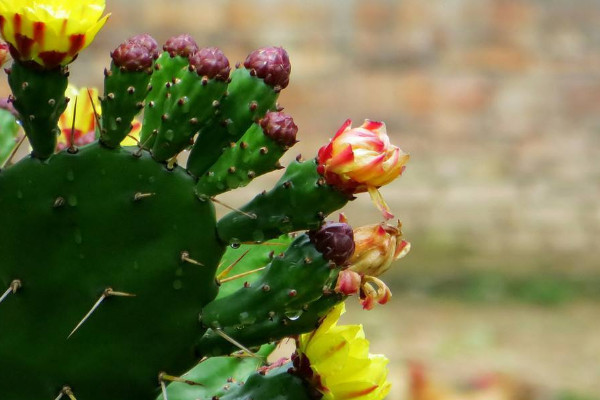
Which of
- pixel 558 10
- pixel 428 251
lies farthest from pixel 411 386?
pixel 558 10

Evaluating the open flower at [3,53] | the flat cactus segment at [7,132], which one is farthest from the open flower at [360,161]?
the flat cactus segment at [7,132]

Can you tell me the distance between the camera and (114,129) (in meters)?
0.97

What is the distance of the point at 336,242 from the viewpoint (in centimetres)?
95

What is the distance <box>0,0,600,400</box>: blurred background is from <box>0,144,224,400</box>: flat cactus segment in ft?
13.8

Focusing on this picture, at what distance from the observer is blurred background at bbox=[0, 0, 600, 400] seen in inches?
212

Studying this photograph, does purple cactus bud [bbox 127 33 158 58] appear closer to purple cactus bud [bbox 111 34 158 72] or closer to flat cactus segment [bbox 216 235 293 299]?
purple cactus bud [bbox 111 34 158 72]

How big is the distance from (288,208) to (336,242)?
56 mm

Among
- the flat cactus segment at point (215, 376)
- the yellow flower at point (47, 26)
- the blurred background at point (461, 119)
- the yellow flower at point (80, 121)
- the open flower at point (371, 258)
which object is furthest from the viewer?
the blurred background at point (461, 119)

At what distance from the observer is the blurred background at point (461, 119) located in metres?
5.38

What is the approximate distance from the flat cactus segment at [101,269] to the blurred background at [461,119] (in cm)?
421

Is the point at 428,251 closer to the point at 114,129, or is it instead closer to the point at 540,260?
the point at 540,260

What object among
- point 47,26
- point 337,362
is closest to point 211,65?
point 47,26

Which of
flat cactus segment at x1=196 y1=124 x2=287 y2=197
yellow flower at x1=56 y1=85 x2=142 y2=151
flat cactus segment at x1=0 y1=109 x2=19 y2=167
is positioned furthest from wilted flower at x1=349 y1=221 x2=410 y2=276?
flat cactus segment at x1=0 y1=109 x2=19 y2=167

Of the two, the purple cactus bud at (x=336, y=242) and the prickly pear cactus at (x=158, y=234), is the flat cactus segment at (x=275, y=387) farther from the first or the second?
the purple cactus bud at (x=336, y=242)
